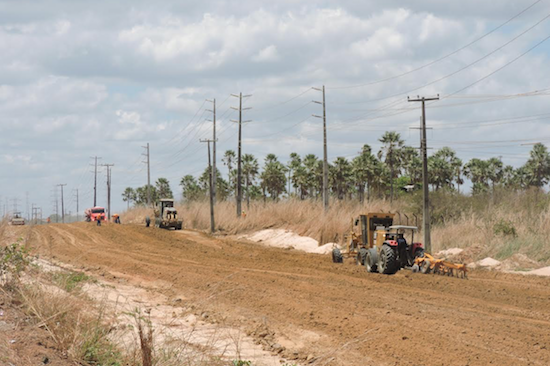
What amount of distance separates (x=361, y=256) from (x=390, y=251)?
314 cm

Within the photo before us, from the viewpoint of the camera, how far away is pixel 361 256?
82.3 feet

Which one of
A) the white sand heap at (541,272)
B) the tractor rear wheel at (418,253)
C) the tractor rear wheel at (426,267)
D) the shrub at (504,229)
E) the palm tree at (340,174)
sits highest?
the palm tree at (340,174)

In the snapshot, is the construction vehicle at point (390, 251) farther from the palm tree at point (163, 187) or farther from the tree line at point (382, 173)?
the palm tree at point (163, 187)

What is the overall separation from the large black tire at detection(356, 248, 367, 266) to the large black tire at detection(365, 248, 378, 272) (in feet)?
4.07

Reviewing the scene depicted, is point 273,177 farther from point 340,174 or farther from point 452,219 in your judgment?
point 452,219

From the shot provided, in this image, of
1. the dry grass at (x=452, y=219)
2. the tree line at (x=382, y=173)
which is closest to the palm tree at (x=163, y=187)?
the tree line at (x=382, y=173)

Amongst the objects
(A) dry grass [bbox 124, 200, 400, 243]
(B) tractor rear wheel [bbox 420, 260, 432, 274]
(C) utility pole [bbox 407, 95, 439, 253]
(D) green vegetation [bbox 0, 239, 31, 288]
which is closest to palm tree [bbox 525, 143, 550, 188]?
(A) dry grass [bbox 124, 200, 400, 243]

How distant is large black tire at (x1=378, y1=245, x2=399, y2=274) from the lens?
2197 cm

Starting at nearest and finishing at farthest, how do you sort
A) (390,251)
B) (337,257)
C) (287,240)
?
1. (390,251)
2. (337,257)
3. (287,240)

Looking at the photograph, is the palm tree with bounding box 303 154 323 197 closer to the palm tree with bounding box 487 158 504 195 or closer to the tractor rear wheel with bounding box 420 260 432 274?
the palm tree with bounding box 487 158 504 195

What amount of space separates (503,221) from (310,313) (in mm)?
19270

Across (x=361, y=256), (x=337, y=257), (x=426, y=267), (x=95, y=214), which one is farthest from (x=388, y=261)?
(x=95, y=214)

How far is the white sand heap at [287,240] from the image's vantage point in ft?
116

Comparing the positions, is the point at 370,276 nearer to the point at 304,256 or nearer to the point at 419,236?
the point at 304,256
